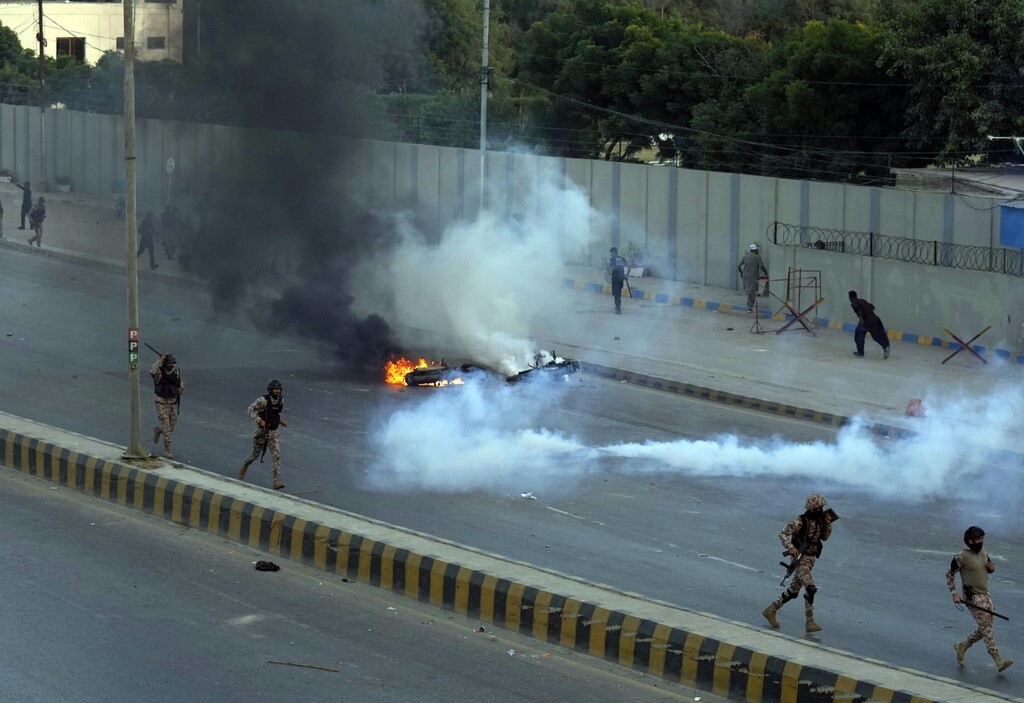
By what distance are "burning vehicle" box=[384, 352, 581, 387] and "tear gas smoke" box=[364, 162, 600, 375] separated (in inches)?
14.8

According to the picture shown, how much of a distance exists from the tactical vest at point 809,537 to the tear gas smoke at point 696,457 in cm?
465

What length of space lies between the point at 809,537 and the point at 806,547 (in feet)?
0.22

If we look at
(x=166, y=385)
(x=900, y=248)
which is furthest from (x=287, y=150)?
(x=900, y=248)

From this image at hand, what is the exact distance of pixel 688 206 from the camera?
3027 cm

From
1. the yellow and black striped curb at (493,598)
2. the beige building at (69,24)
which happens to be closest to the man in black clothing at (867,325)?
the yellow and black striped curb at (493,598)

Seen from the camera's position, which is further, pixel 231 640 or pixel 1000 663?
pixel 231 640

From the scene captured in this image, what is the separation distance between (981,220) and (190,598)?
55.5 feet

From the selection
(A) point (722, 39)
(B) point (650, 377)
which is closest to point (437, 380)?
(B) point (650, 377)

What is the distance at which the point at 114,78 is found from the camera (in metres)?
41.1

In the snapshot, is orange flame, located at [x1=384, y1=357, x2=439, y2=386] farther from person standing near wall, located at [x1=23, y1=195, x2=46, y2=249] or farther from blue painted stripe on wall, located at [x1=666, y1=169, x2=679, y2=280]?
person standing near wall, located at [x1=23, y1=195, x2=46, y2=249]

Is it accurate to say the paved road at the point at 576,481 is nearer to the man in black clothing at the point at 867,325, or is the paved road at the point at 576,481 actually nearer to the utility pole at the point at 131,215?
the utility pole at the point at 131,215

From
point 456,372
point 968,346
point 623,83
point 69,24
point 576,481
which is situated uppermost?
point 69,24

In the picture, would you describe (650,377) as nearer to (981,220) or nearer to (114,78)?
(981,220)

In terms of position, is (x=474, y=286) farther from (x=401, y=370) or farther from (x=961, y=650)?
(x=961, y=650)
